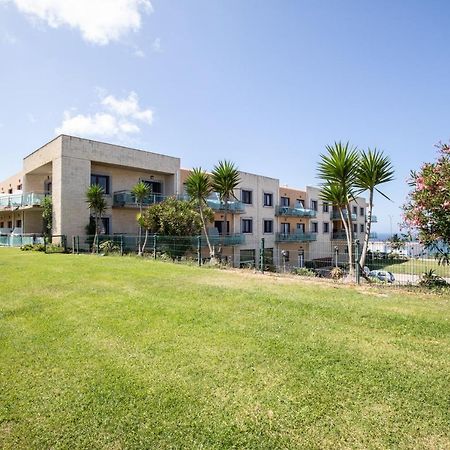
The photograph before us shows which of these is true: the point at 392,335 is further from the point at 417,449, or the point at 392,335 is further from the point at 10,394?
the point at 10,394

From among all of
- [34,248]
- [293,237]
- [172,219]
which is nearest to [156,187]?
Answer: [172,219]

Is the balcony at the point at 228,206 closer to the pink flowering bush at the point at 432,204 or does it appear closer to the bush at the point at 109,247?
the bush at the point at 109,247

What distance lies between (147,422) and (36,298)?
6109mm

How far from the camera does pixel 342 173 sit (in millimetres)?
11602

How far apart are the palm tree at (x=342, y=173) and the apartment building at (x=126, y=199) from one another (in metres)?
7.14

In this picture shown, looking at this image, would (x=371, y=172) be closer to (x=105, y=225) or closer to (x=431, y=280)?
(x=431, y=280)

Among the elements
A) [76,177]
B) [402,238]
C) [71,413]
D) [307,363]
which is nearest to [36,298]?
[71,413]

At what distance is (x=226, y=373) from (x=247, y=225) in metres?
31.3

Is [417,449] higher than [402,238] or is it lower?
lower

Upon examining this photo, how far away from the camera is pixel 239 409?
11.1ft

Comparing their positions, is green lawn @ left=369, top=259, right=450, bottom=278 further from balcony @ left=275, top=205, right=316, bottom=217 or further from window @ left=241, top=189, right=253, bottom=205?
balcony @ left=275, top=205, right=316, bottom=217

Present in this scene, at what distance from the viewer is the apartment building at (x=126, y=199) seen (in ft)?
81.4

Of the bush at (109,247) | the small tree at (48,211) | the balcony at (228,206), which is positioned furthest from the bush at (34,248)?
the balcony at (228,206)

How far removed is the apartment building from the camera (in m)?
24.8
